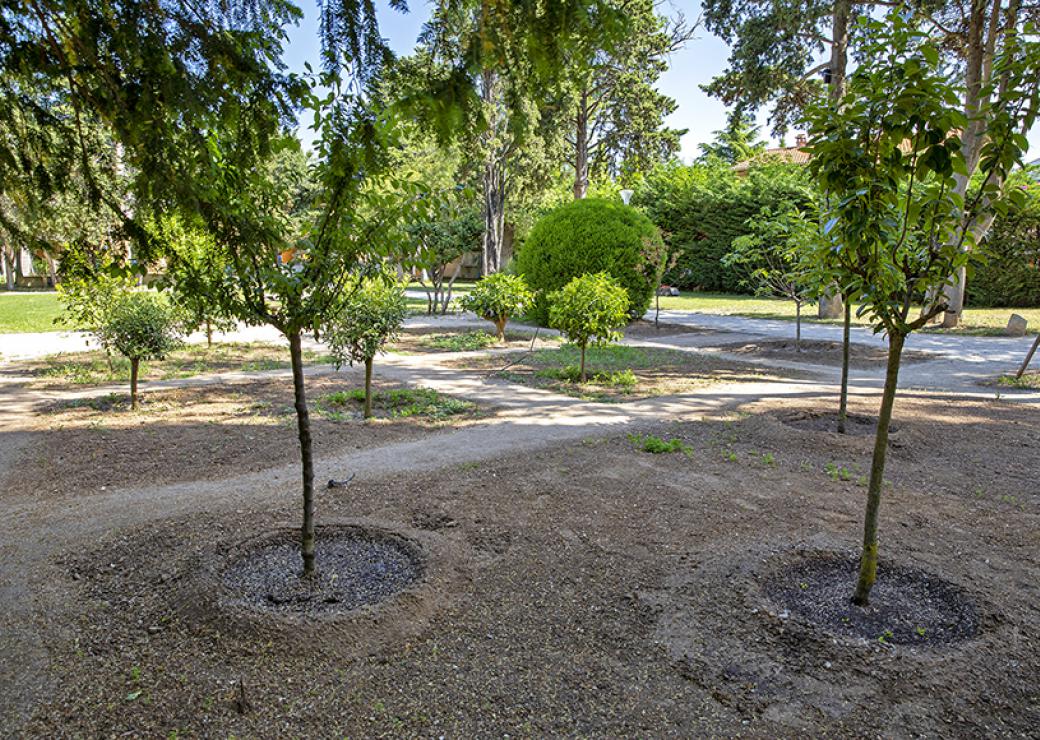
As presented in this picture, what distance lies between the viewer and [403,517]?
4.57 meters

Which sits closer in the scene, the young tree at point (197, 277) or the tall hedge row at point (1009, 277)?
the young tree at point (197, 277)

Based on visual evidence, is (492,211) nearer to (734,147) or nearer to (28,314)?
(28,314)

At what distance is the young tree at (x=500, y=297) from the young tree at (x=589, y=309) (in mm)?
3757

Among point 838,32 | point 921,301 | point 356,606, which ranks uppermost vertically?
point 838,32

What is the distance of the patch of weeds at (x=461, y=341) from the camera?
1385cm

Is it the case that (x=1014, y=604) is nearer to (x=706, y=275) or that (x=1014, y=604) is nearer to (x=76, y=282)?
(x=76, y=282)

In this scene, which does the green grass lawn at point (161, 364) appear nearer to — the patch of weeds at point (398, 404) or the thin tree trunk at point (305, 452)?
the patch of weeds at point (398, 404)

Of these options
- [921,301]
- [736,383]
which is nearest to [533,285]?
[736,383]

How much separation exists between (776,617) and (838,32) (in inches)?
707

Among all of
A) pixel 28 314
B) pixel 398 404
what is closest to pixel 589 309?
pixel 398 404

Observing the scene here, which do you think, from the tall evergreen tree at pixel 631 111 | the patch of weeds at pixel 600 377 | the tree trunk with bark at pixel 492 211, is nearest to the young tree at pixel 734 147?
the tall evergreen tree at pixel 631 111

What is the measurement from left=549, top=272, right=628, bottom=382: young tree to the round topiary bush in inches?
220

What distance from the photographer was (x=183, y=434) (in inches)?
265

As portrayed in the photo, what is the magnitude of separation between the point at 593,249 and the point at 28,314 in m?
16.2
